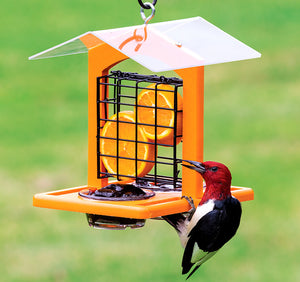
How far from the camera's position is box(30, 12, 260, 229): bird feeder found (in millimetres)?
4500

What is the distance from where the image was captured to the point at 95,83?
4980 millimetres

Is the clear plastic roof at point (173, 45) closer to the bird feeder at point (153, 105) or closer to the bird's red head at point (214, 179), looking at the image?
the bird feeder at point (153, 105)

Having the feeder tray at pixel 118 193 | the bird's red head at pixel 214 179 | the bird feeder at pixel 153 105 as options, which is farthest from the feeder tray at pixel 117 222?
the bird's red head at pixel 214 179

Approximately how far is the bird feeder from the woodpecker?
79mm

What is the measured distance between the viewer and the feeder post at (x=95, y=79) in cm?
492

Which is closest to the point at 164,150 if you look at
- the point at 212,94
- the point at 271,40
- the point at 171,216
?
the point at 212,94

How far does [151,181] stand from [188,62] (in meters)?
0.80

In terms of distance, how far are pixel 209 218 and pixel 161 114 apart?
0.57 m

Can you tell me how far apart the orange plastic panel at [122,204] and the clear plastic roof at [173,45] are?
68 cm

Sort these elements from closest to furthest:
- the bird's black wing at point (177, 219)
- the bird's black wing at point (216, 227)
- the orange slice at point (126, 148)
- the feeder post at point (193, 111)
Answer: the feeder post at point (193, 111), the bird's black wing at point (216, 227), the orange slice at point (126, 148), the bird's black wing at point (177, 219)

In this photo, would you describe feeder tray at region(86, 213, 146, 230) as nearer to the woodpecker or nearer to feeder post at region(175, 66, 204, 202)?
the woodpecker

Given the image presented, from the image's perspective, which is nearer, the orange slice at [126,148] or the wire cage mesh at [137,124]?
the wire cage mesh at [137,124]

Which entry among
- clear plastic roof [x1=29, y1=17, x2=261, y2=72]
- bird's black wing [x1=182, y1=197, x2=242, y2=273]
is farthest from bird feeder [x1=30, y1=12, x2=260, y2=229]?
bird's black wing [x1=182, y1=197, x2=242, y2=273]

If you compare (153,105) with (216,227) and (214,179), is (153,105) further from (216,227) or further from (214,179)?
(216,227)
